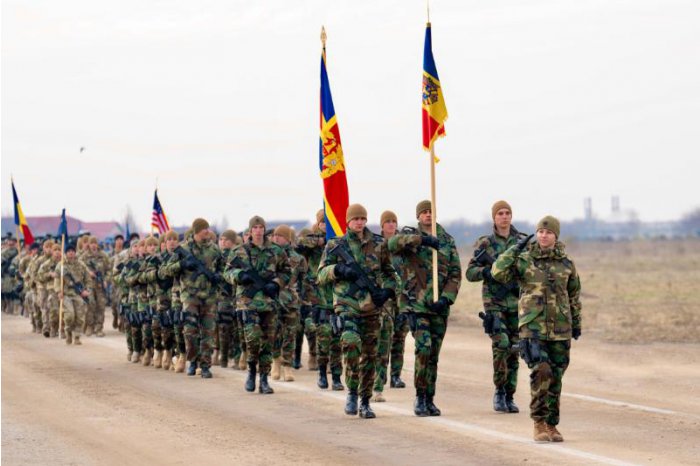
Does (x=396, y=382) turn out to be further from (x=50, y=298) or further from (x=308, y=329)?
(x=50, y=298)

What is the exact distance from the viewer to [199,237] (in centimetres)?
1909

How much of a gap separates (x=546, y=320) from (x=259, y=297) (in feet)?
17.6

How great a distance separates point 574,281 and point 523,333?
64 cm

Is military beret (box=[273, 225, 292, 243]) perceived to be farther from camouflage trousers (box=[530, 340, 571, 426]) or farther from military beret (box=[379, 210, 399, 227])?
camouflage trousers (box=[530, 340, 571, 426])

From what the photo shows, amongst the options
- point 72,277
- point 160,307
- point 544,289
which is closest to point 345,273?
point 544,289

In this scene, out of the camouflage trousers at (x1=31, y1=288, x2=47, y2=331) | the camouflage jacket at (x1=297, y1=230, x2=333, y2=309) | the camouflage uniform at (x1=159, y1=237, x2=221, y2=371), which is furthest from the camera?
the camouflage trousers at (x1=31, y1=288, x2=47, y2=331)

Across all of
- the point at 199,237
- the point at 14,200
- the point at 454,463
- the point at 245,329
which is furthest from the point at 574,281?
the point at 14,200

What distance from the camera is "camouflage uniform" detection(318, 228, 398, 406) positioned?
44.1 ft

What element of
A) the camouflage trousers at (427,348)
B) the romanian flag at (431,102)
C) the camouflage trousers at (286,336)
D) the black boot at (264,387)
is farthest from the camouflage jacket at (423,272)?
the camouflage trousers at (286,336)

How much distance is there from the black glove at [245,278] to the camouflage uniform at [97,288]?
13.0 meters

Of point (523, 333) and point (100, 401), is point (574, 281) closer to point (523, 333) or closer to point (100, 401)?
point (523, 333)

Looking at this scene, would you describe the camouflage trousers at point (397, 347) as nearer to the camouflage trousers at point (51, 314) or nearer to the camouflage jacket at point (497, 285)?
the camouflage jacket at point (497, 285)

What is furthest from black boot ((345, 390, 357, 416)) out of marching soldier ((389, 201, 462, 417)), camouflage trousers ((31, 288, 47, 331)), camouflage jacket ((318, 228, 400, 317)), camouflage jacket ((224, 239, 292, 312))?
camouflage trousers ((31, 288, 47, 331))

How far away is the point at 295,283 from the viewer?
18.2 meters
